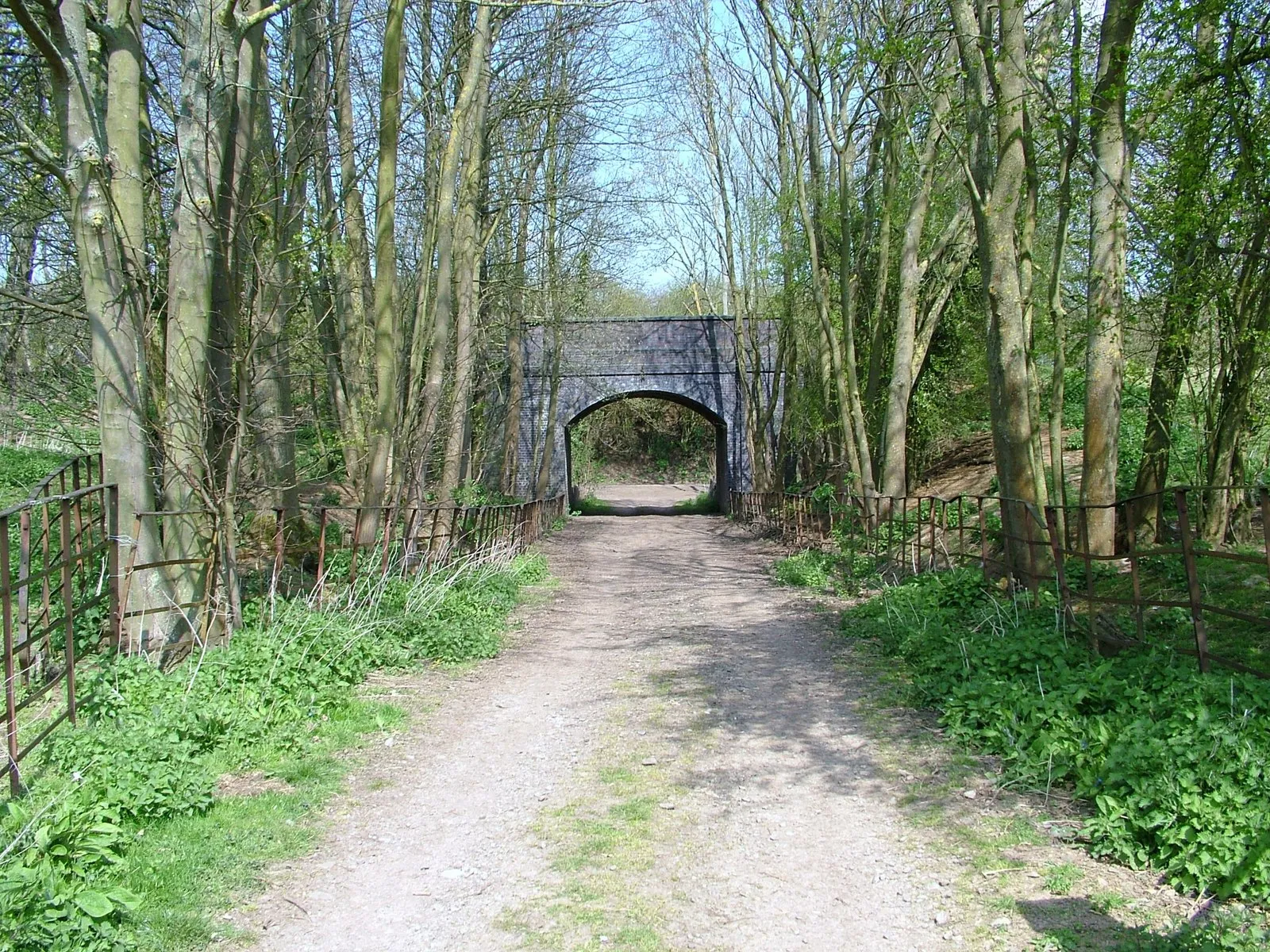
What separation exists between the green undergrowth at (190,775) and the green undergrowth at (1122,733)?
3.43 meters

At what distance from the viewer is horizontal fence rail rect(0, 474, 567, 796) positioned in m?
4.91


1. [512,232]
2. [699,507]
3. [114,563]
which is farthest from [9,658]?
[699,507]

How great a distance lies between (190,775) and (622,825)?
194cm

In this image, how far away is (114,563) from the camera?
6.19 m

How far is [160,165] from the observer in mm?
8852

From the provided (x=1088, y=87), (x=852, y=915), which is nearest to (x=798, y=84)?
(x=1088, y=87)

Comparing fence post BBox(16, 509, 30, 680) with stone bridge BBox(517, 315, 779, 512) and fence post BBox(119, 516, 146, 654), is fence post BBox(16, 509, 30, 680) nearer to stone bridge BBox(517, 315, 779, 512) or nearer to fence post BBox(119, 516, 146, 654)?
fence post BBox(119, 516, 146, 654)

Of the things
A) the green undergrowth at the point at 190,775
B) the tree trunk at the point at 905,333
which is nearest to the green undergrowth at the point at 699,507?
the tree trunk at the point at 905,333

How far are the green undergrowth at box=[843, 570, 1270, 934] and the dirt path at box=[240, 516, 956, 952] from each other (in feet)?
2.31

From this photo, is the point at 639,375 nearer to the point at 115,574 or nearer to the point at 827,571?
the point at 827,571

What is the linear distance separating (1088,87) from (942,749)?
622cm

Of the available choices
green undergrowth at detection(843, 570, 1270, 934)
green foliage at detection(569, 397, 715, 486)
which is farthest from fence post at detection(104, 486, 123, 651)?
green foliage at detection(569, 397, 715, 486)

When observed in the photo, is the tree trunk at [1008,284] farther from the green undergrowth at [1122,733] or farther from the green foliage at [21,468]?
the green foliage at [21,468]

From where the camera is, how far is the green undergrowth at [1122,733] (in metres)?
3.71
